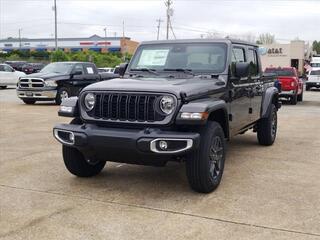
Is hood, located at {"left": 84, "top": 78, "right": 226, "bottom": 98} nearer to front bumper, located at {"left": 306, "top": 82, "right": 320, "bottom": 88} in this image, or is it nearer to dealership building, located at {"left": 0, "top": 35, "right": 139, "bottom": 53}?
front bumper, located at {"left": 306, "top": 82, "right": 320, "bottom": 88}

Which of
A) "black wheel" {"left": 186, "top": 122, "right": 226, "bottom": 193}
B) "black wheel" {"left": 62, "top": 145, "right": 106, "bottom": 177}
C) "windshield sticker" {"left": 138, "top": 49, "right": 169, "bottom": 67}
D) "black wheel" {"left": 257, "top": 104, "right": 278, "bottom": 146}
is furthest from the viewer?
"black wheel" {"left": 257, "top": 104, "right": 278, "bottom": 146}

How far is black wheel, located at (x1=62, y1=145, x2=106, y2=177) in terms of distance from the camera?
5.86 meters

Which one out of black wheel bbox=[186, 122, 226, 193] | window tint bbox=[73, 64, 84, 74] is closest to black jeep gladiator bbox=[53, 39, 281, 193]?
black wheel bbox=[186, 122, 226, 193]

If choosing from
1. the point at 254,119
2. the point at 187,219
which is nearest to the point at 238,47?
the point at 254,119

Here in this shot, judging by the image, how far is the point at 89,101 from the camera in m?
5.51

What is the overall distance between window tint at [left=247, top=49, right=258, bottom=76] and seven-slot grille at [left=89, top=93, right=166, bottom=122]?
2878 mm

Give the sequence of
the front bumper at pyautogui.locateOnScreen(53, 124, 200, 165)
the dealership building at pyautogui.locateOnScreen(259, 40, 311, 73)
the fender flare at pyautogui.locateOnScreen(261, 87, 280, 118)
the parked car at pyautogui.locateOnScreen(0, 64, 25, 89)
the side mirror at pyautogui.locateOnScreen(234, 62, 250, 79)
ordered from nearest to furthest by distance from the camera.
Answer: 1. the front bumper at pyautogui.locateOnScreen(53, 124, 200, 165)
2. the side mirror at pyautogui.locateOnScreen(234, 62, 250, 79)
3. the fender flare at pyautogui.locateOnScreen(261, 87, 280, 118)
4. the parked car at pyautogui.locateOnScreen(0, 64, 25, 89)
5. the dealership building at pyautogui.locateOnScreen(259, 40, 311, 73)

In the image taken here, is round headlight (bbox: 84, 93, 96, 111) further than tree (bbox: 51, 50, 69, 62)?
No

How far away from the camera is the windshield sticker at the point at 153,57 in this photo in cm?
654

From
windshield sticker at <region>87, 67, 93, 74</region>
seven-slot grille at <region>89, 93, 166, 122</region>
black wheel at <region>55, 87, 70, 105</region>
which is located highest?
windshield sticker at <region>87, 67, 93, 74</region>

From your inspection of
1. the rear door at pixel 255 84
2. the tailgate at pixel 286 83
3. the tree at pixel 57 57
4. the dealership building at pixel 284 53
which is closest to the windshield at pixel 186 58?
the rear door at pixel 255 84

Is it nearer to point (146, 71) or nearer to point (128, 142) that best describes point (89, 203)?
point (128, 142)

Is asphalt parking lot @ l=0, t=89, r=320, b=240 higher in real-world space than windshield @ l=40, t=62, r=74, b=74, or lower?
lower

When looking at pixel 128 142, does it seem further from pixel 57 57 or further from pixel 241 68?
pixel 57 57
